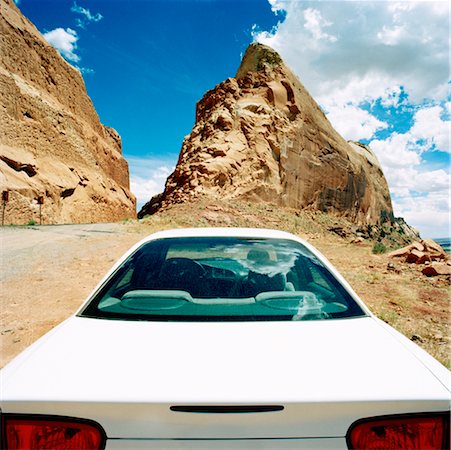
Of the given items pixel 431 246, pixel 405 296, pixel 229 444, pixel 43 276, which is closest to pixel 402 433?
pixel 229 444

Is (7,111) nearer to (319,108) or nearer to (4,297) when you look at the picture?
(4,297)

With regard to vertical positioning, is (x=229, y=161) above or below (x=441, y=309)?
above

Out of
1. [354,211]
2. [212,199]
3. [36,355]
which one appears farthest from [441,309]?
[354,211]

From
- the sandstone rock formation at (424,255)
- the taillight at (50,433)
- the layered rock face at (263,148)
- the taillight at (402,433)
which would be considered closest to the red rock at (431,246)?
the sandstone rock formation at (424,255)

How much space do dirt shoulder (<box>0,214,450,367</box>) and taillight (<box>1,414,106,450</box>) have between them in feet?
11.6

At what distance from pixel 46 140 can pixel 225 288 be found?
32.9 m

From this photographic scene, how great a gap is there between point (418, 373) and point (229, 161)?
29.5 metres

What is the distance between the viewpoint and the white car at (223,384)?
106 cm

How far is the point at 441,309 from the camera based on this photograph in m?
6.89

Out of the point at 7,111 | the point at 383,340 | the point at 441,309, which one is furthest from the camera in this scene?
the point at 7,111

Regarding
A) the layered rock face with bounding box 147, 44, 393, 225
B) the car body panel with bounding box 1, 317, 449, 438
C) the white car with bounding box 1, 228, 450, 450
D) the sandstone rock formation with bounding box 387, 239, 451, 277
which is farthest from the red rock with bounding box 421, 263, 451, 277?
the layered rock face with bounding box 147, 44, 393, 225

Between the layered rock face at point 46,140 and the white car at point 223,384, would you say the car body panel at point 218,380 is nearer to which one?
the white car at point 223,384

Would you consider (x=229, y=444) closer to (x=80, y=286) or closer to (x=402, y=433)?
(x=402, y=433)

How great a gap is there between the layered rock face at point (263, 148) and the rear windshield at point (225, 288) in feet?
82.8
